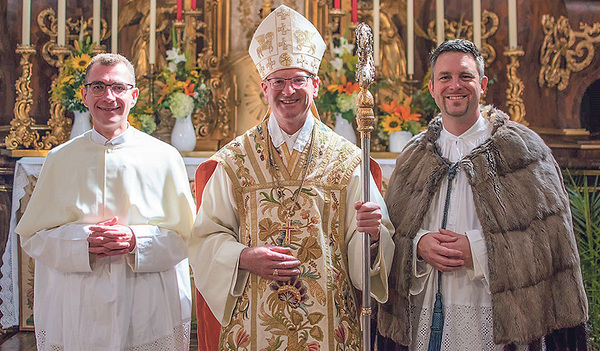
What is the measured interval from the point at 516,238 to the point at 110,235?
1.74 meters

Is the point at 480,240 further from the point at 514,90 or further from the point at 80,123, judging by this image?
the point at 80,123

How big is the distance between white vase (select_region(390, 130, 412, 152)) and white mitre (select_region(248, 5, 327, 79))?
1.75 metres

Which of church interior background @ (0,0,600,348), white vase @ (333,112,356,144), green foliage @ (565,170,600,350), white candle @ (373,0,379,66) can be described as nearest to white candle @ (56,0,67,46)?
church interior background @ (0,0,600,348)

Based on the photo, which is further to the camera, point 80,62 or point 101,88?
point 80,62

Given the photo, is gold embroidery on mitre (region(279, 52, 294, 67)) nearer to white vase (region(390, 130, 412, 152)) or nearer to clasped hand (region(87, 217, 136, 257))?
clasped hand (region(87, 217, 136, 257))

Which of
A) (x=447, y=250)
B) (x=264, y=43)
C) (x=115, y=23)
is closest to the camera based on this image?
(x=447, y=250)

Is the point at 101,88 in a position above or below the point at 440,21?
below

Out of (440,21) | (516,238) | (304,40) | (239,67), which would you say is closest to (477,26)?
(440,21)

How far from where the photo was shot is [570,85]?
16.7 feet

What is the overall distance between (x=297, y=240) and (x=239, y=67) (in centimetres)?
265

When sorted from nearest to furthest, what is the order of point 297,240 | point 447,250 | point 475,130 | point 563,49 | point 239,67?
point 447,250, point 297,240, point 475,130, point 563,49, point 239,67

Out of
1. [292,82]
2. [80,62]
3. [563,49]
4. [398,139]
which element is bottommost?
[398,139]

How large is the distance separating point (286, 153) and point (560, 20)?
3027mm

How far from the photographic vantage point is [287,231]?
2.90 metres
